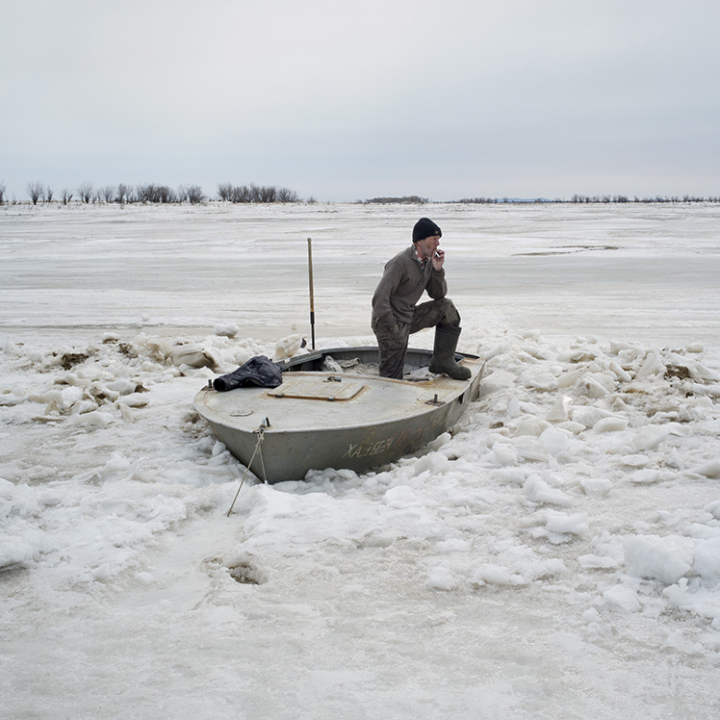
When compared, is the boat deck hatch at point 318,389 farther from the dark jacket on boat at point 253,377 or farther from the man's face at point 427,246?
the man's face at point 427,246

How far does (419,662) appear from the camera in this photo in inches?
105

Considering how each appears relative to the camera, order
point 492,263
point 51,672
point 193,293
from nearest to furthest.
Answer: point 51,672
point 193,293
point 492,263

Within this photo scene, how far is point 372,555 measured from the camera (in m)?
3.47

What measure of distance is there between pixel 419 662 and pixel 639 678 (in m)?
0.84

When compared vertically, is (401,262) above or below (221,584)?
above

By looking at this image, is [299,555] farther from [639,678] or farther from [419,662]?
[639,678]

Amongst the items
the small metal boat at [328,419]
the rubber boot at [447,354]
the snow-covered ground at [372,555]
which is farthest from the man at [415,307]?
the snow-covered ground at [372,555]

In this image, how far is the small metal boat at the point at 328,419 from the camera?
4164 mm

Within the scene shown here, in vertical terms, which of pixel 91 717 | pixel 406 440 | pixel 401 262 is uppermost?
pixel 401 262

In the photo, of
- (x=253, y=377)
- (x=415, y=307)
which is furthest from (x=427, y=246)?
(x=253, y=377)

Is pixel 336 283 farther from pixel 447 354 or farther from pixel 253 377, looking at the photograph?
pixel 253 377

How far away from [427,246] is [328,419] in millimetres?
2077

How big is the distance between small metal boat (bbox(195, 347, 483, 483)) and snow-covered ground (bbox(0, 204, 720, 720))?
15cm

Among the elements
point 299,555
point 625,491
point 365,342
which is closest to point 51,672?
point 299,555
